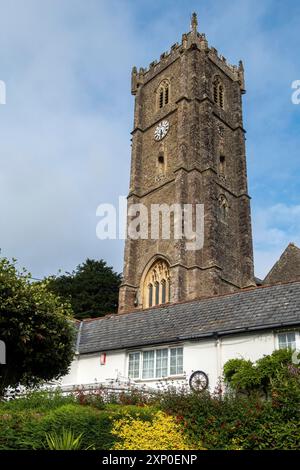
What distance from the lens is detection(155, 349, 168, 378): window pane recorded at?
19969 millimetres

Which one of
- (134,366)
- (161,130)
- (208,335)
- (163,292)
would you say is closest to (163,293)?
(163,292)

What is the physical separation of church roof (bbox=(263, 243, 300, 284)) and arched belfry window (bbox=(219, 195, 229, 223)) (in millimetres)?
8179

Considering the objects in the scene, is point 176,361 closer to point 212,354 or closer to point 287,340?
point 212,354

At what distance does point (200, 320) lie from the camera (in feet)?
67.8

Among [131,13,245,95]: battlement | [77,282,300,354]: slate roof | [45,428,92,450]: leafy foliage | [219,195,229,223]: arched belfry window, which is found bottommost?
[45,428,92,450]: leafy foliage

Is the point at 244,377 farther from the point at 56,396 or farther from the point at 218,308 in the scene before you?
the point at 56,396

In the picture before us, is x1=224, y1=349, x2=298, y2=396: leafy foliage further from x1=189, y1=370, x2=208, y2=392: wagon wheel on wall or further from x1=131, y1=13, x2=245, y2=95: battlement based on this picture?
x1=131, y1=13, x2=245, y2=95: battlement

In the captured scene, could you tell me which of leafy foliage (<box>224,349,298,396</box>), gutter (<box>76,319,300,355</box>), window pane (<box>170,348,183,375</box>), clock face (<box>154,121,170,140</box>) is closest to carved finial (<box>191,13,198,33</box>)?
clock face (<box>154,121,170,140</box>)

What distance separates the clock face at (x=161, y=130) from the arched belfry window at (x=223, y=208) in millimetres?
8478

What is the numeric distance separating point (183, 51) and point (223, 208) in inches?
627

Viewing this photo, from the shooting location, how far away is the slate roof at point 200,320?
18672 millimetres

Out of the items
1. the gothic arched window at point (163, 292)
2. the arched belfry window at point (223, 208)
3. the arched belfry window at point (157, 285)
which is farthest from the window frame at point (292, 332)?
the arched belfry window at point (223, 208)
